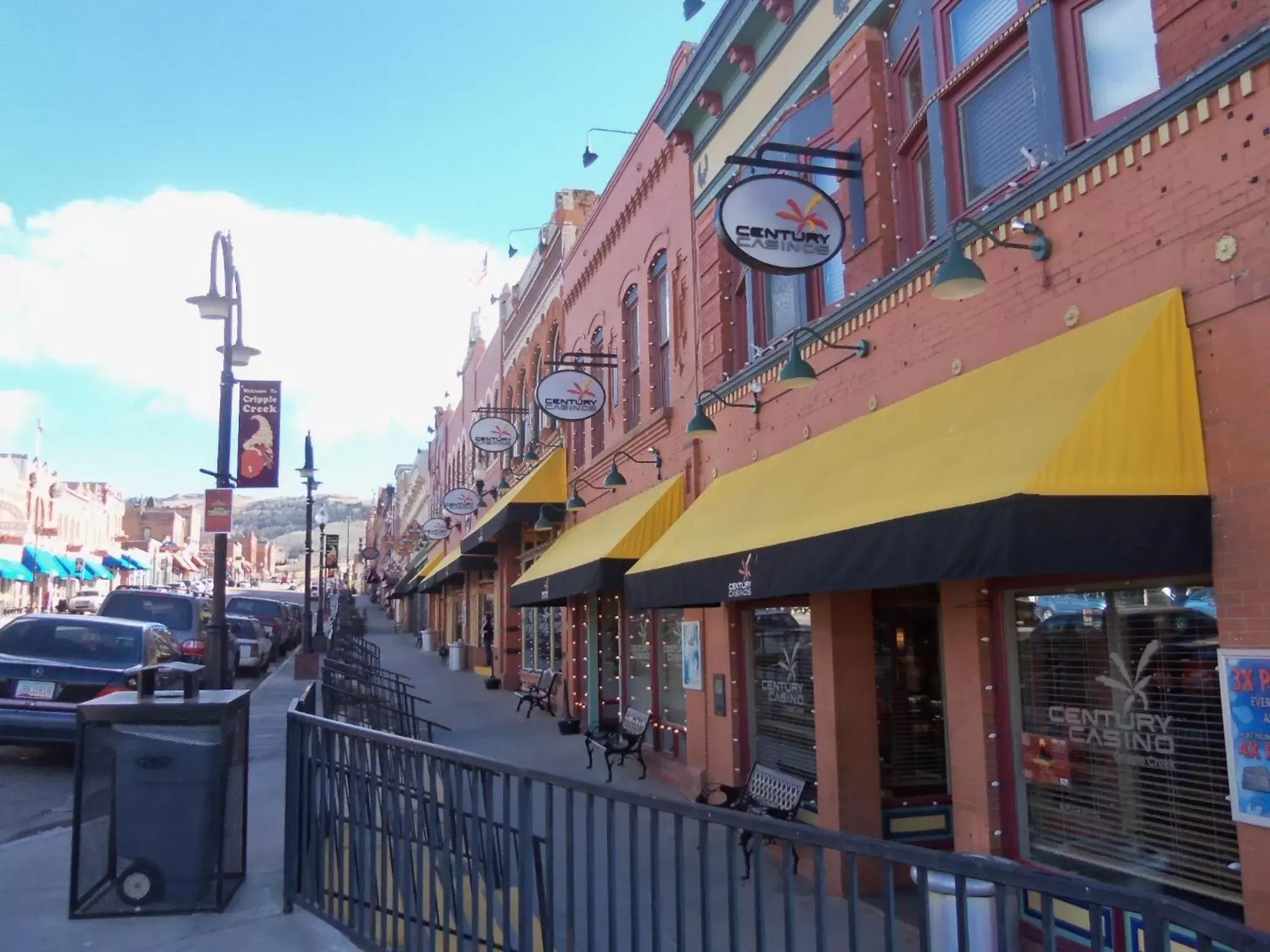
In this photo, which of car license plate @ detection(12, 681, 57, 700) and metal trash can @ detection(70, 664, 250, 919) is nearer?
metal trash can @ detection(70, 664, 250, 919)

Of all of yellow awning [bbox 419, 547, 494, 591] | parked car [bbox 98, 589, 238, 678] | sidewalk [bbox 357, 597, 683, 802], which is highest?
yellow awning [bbox 419, 547, 494, 591]

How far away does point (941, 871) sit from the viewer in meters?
2.66

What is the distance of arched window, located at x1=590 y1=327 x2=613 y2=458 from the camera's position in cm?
1639

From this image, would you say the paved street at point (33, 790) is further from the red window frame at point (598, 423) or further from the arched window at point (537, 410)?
the arched window at point (537, 410)

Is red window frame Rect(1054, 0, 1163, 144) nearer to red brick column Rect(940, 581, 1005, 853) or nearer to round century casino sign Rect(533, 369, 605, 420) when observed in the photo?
red brick column Rect(940, 581, 1005, 853)

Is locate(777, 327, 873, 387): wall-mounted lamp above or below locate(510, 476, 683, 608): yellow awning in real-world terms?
above

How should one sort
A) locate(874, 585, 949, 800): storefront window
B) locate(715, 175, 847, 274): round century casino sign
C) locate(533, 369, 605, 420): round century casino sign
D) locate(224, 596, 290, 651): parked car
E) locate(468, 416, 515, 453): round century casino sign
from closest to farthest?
locate(715, 175, 847, 274): round century casino sign → locate(874, 585, 949, 800): storefront window → locate(533, 369, 605, 420): round century casino sign → locate(468, 416, 515, 453): round century casino sign → locate(224, 596, 290, 651): parked car

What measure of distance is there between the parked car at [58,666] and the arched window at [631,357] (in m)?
6.82

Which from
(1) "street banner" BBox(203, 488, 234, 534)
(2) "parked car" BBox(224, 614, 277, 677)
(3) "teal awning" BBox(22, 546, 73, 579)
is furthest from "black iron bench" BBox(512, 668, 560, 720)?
(3) "teal awning" BBox(22, 546, 73, 579)

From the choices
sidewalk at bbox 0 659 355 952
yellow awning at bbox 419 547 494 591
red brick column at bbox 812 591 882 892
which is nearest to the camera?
sidewalk at bbox 0 659 355 952

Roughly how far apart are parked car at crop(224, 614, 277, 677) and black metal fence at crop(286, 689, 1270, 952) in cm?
1782

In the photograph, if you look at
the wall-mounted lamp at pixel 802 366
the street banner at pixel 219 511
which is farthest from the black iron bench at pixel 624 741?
the wall-mounted lamp at pixel 802 366

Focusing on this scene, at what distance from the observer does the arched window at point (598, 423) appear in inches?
645

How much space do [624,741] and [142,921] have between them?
7.64m
